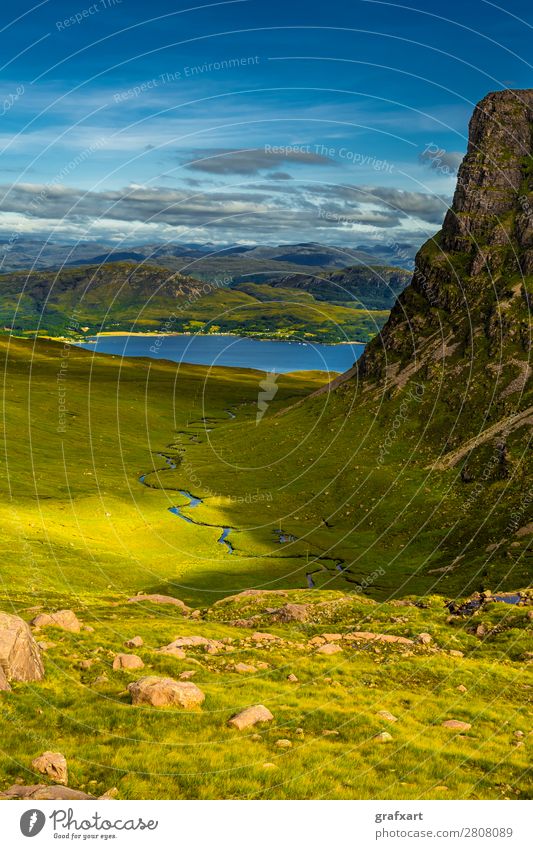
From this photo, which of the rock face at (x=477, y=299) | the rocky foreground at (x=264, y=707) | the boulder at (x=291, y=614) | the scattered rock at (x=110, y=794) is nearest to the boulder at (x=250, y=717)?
the rocky foreground at (x=264, y=707)

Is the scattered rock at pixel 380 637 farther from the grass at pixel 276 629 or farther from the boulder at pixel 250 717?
the boulder at pixel 250 717

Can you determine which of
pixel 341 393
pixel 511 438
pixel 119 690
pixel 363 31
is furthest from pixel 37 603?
pixel 341 393

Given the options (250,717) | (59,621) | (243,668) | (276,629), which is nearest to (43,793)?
(250,717)

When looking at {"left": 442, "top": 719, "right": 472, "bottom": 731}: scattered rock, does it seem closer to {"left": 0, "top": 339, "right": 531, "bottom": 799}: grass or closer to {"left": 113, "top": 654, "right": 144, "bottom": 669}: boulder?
{"left": 0, "top": 339, "right": 531, "bottom": 799}: grass

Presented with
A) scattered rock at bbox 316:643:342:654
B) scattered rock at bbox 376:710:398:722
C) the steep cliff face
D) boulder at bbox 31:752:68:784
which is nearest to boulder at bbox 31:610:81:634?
scattered rock at bbox 316:643:342:654

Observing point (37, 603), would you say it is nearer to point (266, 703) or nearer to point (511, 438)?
point (266, 703)

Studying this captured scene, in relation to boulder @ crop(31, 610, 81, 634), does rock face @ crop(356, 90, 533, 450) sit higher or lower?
higher

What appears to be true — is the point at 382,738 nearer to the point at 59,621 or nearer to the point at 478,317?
the point at 59,621
